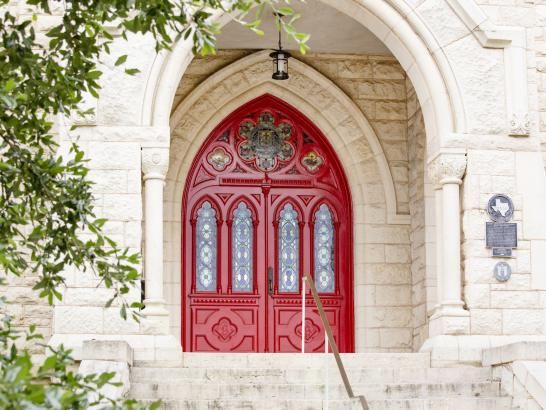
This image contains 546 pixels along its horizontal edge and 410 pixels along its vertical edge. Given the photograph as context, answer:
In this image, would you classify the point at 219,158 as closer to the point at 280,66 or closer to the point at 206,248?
the point at 206,248

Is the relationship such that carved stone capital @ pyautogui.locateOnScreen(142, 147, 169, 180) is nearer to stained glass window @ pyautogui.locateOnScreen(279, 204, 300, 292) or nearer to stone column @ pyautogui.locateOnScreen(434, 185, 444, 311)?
stone column @ pyautogui.locateOnScreen(434, 185, 444, 311)

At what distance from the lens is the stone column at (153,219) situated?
10.8 meters

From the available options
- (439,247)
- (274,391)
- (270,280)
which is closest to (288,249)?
(270,280)

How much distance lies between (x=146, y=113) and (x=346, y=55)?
3370 mm

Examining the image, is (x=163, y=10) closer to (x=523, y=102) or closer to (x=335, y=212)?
(x=523, y=102)

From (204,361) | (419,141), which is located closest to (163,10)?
(204,361)

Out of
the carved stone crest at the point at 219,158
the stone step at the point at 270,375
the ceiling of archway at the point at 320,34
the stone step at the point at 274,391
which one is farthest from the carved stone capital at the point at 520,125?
the carved stone crest at the point at 219,158

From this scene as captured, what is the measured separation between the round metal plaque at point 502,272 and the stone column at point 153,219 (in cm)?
295

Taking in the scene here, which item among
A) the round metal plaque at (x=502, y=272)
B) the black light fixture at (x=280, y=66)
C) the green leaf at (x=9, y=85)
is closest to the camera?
the green leaf at (x=9, y=85)

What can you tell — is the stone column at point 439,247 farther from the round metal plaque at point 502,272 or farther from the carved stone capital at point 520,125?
the carved stone capital at point 520,125

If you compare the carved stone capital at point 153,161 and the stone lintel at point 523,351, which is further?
the carved stone capital at point 153,161

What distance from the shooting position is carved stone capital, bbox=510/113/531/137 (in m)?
11.2

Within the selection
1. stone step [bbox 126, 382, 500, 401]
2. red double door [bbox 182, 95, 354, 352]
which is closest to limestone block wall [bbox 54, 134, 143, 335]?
stone step [bbox 126, 382, 500, 401]

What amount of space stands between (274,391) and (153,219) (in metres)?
2.27
